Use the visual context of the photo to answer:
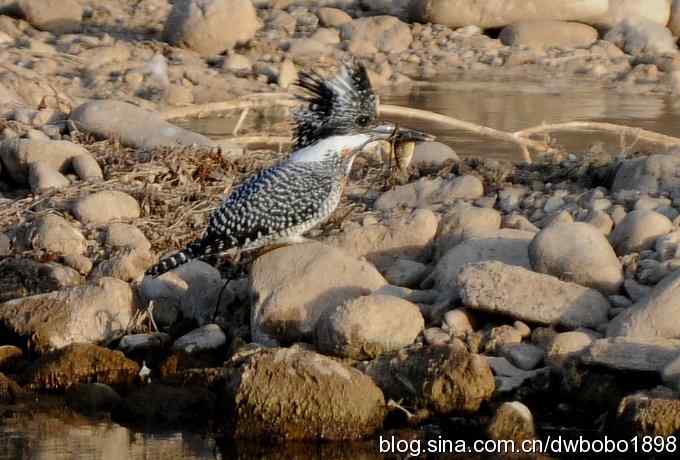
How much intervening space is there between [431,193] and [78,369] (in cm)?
304

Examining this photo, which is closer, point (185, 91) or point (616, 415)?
point (616, 415)

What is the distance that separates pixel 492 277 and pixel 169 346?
1.98 meters

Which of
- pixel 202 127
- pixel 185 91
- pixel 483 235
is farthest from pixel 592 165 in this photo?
pixel 185 91

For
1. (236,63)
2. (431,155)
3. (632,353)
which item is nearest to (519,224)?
(431,155)

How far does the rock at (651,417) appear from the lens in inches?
244

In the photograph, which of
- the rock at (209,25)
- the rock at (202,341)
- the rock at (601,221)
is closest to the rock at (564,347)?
the rock at (601,221)

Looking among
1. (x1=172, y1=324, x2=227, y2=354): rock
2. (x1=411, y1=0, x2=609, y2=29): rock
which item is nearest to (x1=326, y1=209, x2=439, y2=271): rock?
(x1=172, y1=324, x2=227, y2=354): rock

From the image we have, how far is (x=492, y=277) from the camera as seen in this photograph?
743 centimetres

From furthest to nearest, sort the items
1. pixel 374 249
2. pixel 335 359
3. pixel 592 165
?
pixel 592 165
pixel 374 249
pixel 335 359

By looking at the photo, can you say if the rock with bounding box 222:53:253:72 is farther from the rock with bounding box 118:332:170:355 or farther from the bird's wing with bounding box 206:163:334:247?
the rock with bounding box 118:332:170:355

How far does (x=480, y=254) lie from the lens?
26.4ft

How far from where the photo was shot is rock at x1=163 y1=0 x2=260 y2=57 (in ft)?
57.8

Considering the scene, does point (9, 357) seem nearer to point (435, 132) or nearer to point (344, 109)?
point (344, 109)

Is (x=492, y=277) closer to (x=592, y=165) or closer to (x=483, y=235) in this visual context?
(x=483, y=235)
